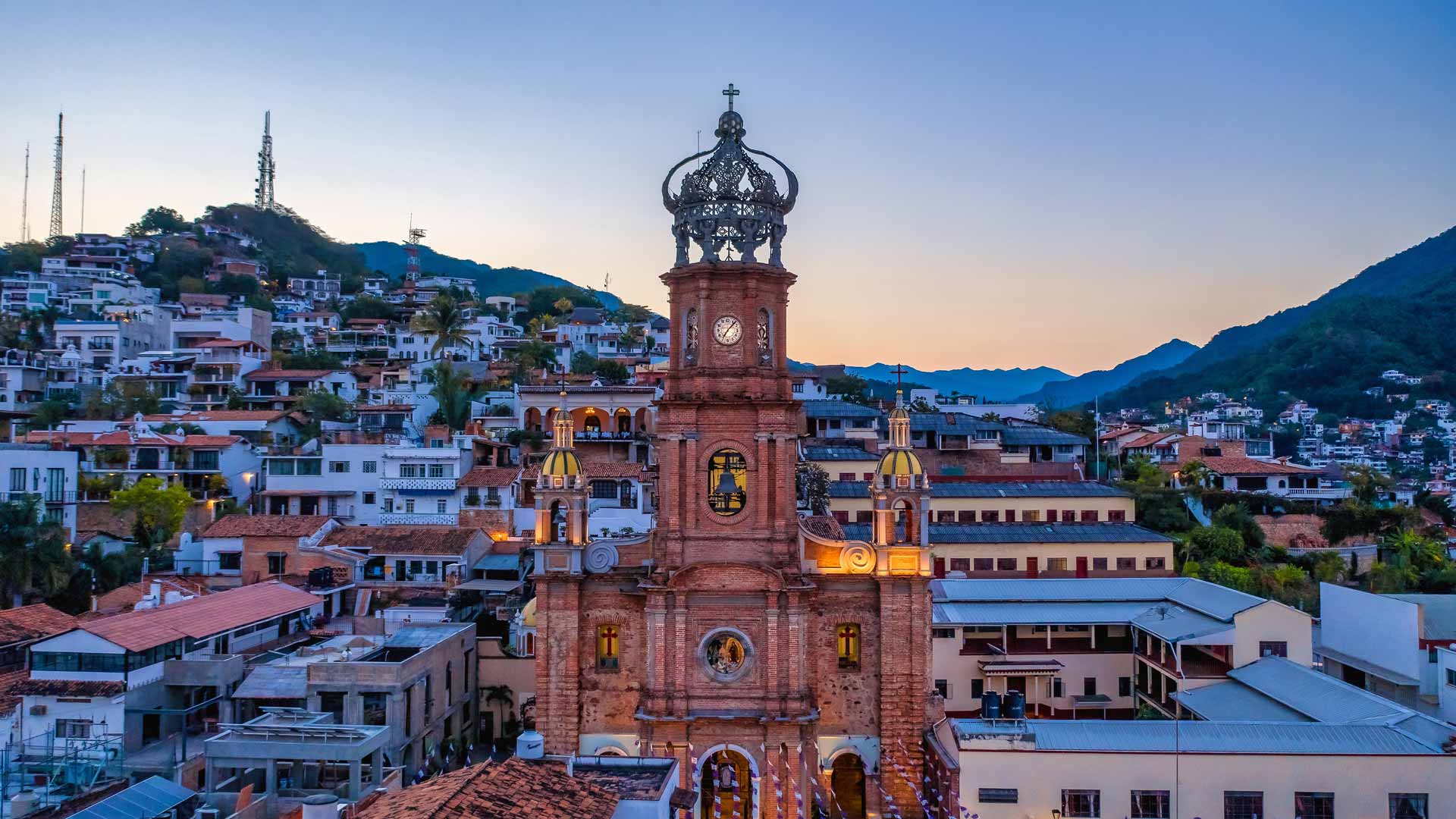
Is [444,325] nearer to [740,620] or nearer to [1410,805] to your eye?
[740,620]

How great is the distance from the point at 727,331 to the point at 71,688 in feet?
77.7

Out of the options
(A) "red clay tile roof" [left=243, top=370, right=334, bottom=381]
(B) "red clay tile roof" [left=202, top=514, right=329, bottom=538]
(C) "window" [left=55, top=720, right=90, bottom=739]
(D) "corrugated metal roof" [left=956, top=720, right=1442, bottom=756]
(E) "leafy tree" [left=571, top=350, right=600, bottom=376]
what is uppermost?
(E) "leafy tree" [left=571, top=350, right=600, bottom=376]

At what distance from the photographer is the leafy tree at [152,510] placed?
5353 centimetres

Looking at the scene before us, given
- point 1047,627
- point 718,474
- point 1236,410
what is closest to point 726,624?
point 718,474

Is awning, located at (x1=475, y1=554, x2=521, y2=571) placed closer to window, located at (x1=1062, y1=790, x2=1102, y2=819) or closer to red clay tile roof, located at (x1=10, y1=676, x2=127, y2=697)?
red clay tile roof, located at (x1=10, y1=676, x2=127, y2=697)

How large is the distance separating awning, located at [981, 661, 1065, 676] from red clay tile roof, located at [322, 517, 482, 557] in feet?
84.9

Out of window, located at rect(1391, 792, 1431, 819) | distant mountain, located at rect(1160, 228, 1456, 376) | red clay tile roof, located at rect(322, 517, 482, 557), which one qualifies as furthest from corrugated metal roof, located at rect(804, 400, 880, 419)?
distant mountain, located at rect(1160, 228, 1456, 376)

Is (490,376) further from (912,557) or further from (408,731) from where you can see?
(912,557)

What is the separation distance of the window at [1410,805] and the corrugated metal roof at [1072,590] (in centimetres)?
1508

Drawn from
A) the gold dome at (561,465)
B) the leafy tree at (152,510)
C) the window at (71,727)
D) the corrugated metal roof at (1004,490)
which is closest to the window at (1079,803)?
the gold dome at (561,465)

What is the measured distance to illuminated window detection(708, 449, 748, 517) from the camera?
2994cm

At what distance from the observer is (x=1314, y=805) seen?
2375 cm

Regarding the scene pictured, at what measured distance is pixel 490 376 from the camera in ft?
284

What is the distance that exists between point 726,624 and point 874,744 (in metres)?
5.72
